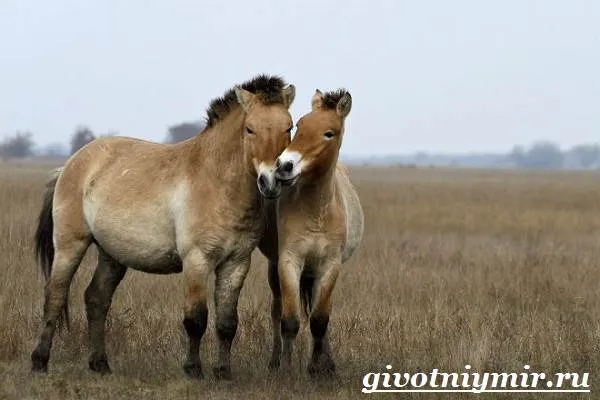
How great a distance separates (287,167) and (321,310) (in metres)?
1.27

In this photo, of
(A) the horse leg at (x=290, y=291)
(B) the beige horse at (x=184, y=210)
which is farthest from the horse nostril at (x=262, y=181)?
(A) the horse leg at (x=290, y=291)

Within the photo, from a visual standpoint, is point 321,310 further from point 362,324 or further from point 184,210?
point 362,324

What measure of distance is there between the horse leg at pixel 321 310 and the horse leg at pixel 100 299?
190cm

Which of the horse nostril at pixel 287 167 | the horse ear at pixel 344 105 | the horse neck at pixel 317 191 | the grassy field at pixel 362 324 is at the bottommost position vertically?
the grassy field at pixel 362 324

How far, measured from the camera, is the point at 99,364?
6.97 m

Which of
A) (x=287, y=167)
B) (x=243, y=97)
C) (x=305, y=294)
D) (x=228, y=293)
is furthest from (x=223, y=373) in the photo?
(x=243, y=97)

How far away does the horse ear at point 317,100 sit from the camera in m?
6.20

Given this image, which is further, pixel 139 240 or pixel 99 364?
pixel 99 364

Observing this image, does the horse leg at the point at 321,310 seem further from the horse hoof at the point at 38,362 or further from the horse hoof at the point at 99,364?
the horse hoof at the point at 38,362

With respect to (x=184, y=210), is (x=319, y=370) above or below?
below

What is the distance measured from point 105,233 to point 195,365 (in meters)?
1.32

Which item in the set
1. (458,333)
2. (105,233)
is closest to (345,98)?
(105,233)

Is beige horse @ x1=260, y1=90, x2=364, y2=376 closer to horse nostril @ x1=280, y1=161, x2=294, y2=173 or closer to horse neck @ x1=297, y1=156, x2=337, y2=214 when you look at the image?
horse neck @ x1=297, y1=156, x2=337, y2=214

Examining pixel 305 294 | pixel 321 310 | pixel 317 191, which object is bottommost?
pixel 305 294
